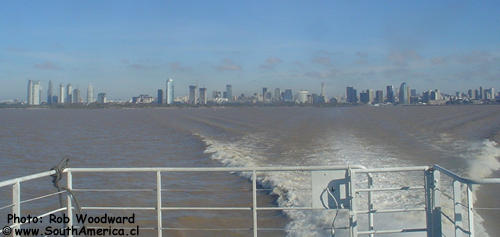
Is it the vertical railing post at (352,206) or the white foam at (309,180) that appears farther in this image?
the white foam at (309,180)

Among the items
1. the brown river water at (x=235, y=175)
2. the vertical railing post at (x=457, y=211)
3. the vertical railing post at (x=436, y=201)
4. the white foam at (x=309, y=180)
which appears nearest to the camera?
the vertical railing post at (x=457, y=211)

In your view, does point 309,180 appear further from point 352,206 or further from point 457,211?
point 457,211

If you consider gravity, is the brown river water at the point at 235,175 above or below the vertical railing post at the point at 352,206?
below

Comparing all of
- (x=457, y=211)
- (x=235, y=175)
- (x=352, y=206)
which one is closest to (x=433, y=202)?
(x=457, y=211)

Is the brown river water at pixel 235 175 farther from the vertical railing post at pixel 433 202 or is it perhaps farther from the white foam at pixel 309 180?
the vertical railing post at pixel 433 202

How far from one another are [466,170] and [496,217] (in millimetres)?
6515

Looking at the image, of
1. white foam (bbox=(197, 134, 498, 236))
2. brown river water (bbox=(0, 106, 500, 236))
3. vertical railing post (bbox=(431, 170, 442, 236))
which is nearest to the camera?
vertical railing post (bbox=(431, 170, 442, 236))

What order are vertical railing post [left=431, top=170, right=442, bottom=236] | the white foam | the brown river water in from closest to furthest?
vertical railing post [left=431, top=170, right=442, bottom=236]
the white foam
the brown river water

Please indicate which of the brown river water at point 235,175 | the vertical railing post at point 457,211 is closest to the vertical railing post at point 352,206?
the brown river water at point 235,175

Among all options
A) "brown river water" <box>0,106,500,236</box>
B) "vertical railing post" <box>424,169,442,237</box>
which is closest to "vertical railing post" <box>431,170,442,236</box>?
"vertical railing post" <box>424,169,442,237</box>

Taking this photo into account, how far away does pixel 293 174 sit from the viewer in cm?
1243

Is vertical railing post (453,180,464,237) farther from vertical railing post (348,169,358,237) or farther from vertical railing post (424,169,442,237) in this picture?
vertical railing post (348,169,358,237)

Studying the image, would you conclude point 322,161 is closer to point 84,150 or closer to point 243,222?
point 243,222

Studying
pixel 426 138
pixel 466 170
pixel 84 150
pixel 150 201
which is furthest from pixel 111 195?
pixel 426 138
